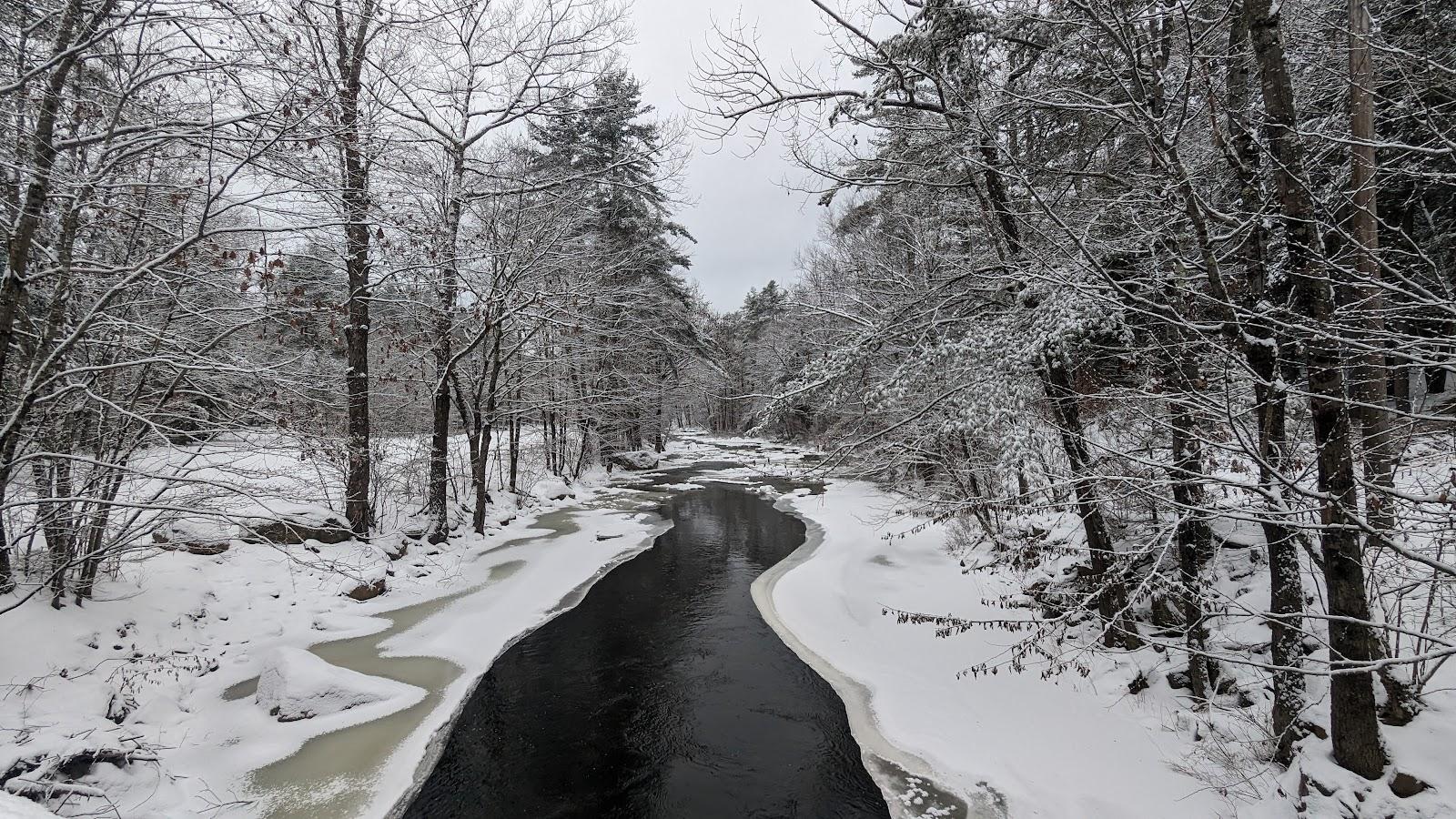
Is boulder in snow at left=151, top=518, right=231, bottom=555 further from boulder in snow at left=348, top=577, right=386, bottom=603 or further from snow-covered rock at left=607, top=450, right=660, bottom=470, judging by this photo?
snow-covered rock at left=607, top=450, right=660, bottom=470

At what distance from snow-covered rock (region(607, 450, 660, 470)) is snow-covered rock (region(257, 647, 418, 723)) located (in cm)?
1775

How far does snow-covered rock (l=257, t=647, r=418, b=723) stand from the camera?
578 cm

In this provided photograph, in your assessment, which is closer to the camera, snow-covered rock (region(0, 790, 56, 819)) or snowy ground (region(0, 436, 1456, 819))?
snow-covered rock (region(0, 790, 56, 819))

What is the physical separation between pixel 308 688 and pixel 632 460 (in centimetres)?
1937

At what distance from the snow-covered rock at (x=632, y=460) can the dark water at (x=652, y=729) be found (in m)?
15.2

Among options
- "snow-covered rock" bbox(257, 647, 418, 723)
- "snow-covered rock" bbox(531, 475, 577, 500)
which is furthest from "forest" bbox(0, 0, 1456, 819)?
"snow-covered rock" bbox(531, 475, 577, 500)

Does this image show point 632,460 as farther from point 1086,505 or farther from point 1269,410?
point 1269,410

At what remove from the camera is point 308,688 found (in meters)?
5.93

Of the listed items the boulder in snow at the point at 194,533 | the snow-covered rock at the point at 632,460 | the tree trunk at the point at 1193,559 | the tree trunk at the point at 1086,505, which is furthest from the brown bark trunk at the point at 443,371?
the snow-covered rock at the point at 632,460

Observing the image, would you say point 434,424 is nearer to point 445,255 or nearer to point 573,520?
point 445,255

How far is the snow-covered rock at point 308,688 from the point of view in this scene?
228 inches

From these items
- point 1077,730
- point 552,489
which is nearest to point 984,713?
point 1077,730

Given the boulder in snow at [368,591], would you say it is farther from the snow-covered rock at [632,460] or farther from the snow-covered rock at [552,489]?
the snow-covered rock at [632,460]

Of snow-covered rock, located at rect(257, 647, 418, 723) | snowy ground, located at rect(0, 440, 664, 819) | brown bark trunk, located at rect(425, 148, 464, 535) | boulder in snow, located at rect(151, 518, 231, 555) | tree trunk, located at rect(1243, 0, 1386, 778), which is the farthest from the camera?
brown bark trunk, located at rect(425, 148, 464, 535)
